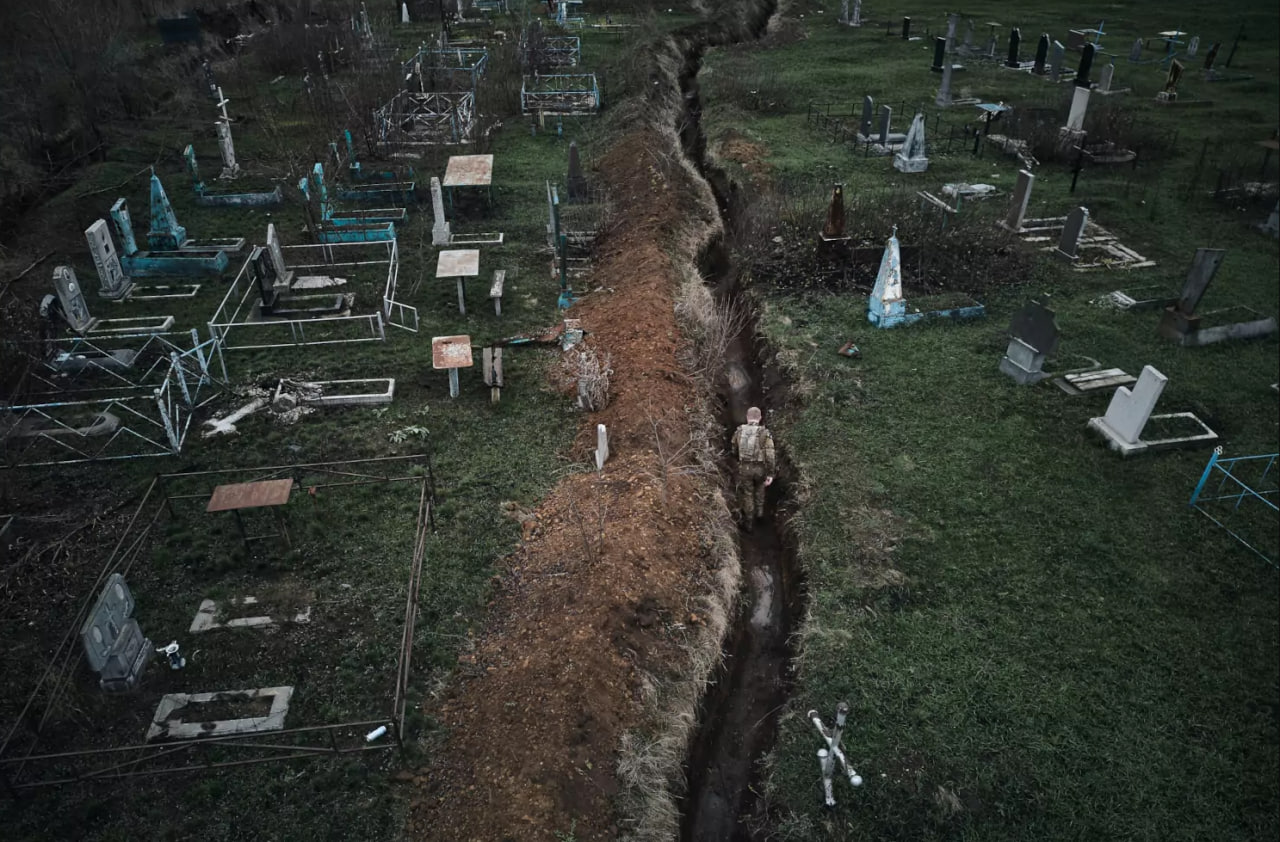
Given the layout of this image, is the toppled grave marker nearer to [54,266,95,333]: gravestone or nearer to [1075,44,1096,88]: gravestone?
[54,266,95,333]: gravestone

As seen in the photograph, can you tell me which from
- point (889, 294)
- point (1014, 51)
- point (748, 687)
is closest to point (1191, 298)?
point (889, 294)

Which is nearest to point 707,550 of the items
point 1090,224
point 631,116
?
point 1090,224

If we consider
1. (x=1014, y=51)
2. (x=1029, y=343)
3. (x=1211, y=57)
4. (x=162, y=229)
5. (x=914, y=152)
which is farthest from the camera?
(x=1014, y=51)

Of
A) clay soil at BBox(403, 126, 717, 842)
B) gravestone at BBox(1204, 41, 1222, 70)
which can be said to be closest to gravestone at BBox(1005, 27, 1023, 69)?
gravestone at BBox(1204, 41, 1222, 70)

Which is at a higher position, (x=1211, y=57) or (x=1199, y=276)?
(x=1211, y=57)

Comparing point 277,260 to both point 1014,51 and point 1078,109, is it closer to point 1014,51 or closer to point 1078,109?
point 1078,109

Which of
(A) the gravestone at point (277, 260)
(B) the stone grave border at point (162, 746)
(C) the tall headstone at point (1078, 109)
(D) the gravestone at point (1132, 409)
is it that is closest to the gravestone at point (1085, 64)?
(C) the tall headstone at point (1078, 109)
